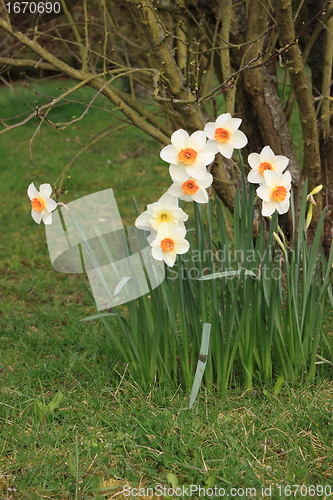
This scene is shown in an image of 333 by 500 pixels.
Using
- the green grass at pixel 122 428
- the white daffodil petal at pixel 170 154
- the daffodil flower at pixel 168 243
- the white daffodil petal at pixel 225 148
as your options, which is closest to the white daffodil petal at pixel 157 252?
the daffodil flower at pixel 168 243

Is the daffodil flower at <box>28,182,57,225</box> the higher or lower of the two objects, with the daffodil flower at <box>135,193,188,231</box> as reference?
higher

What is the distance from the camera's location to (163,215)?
167 centimetres

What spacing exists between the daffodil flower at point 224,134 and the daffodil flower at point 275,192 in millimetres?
146

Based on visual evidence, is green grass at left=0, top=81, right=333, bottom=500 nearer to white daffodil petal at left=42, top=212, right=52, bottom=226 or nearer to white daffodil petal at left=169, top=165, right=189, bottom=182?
white daffodil petal at left=42, top=212, right=52, bottom=226

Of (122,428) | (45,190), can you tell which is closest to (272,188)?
(45,190)

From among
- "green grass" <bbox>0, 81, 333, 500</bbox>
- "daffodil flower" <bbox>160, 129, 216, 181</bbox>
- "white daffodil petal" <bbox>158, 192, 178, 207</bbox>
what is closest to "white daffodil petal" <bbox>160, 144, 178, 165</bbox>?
"daffodil flower" <bbox>160, 129, 216, 181</bbox>

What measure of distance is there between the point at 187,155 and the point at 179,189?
112 mm

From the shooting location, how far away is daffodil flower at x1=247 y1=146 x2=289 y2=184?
5.65ft

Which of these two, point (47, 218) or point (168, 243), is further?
point (47, 218)

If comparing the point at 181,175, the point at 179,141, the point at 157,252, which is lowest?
the point at 157,252

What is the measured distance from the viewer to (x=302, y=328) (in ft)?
6.43

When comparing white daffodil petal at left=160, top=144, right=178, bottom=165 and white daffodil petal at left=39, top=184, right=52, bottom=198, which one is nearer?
white daffodil petal at left=160, top=144, right=178, bottom=165

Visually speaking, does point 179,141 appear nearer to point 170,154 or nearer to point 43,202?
point 170,154

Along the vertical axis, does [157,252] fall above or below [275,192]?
below
